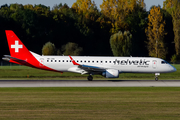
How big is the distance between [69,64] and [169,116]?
77.1 ft

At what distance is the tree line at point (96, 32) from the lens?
8500 centimetres

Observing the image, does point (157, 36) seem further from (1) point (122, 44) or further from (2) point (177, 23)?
(1) point (122, 44)

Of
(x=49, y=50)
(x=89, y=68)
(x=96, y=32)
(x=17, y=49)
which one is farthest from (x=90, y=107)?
(x=96, y=32)

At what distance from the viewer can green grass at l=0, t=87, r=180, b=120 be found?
1623 cm

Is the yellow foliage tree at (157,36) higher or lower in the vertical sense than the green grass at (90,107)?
higher

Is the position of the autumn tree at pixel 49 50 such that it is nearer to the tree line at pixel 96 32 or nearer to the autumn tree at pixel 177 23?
the tree line at pixel 96 32

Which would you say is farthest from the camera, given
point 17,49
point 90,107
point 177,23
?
point 177,23

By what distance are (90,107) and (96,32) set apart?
262 feet

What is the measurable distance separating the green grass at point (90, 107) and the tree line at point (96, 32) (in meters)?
57.7

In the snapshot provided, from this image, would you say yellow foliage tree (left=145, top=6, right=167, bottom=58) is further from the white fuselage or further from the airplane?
the airplane

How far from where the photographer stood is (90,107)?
1909 cm

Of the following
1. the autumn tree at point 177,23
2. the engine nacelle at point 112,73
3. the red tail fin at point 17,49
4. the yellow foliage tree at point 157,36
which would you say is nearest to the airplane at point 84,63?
the red tail fin at point 17,49

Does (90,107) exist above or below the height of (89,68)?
below


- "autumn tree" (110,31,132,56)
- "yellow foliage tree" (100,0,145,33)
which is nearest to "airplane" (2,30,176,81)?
"autumn tree" (110,31,132,56)
